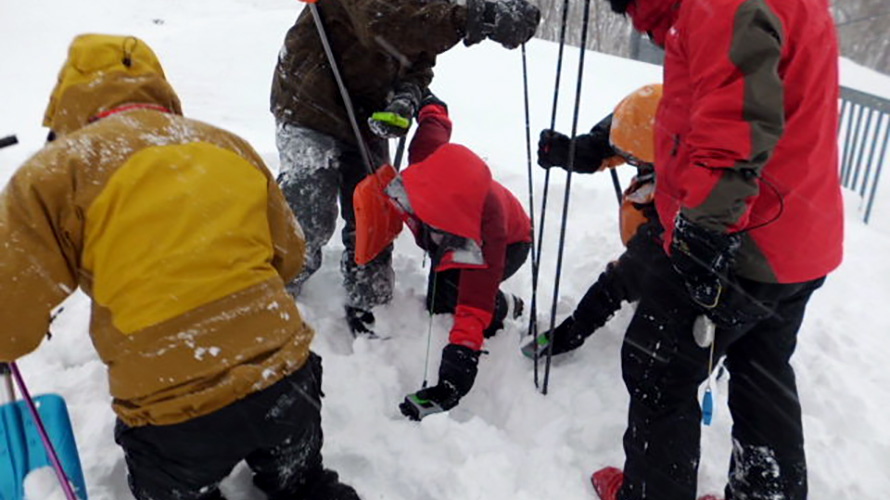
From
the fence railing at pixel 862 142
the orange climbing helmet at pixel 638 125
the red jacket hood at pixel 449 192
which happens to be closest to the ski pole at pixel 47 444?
the red jacket hood at pixel 449 192

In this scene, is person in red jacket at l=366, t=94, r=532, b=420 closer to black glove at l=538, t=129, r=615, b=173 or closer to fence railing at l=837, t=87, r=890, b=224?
black glove at l=538, t=129, r=615, b=173

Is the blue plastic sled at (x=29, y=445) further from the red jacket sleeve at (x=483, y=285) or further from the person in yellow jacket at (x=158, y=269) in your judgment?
the red jacket sleeve at (x=483, y=285)

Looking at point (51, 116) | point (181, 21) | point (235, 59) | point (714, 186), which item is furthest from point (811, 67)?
point (181, 21)

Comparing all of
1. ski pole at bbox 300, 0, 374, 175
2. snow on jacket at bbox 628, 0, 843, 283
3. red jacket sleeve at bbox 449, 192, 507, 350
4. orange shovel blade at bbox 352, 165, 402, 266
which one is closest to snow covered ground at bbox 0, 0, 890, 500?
red jacket sleeve at bbox 449, 192, 507, 350

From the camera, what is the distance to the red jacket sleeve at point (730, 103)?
1524 millimetres

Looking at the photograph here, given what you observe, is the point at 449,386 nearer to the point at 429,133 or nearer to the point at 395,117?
the point at 395,117

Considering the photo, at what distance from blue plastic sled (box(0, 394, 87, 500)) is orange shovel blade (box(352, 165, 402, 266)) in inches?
49.3

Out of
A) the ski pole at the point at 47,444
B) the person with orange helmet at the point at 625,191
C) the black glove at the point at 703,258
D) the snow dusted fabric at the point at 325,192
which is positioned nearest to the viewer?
the black glove at the point at 703,258

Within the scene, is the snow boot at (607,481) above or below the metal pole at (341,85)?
below

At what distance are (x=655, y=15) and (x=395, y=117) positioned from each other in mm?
1190

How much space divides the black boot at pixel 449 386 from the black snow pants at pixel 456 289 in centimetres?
44

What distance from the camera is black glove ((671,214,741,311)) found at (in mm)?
1706

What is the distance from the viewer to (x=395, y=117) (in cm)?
277

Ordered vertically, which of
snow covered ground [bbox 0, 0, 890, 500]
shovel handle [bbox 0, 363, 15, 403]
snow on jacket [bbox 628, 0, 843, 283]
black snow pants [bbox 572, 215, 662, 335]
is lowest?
snow covered ground [bbox 0, 0, 890, 500]
